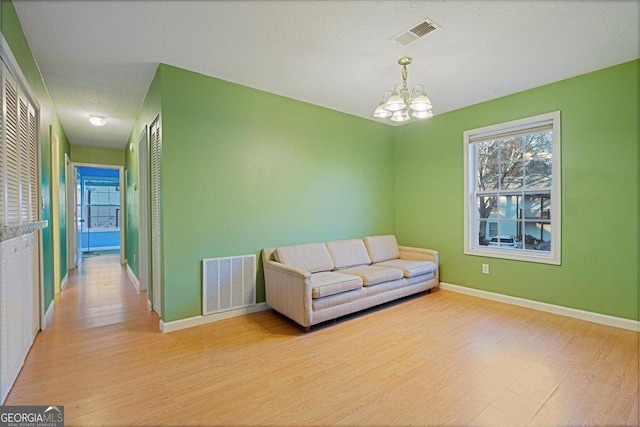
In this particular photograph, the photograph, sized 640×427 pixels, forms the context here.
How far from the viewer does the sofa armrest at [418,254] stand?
14.0 ft

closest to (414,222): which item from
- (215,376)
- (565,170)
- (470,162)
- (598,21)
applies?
(470,162)

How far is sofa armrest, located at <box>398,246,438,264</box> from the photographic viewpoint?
4281mm

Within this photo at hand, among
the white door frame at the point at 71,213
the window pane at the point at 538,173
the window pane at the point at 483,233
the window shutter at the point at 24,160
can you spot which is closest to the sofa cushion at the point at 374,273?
the window pane at the point at 483,233

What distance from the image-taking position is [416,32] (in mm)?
2447

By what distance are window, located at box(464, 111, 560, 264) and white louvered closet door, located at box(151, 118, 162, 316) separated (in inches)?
150

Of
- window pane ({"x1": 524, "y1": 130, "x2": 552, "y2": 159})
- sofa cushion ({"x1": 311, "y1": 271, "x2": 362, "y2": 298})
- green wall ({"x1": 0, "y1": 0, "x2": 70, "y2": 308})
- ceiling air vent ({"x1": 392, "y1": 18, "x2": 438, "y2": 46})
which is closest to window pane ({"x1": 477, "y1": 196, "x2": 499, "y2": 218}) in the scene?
window pane ({"x1": 524, "y1": 130, "x2": 552, "y2": 159})

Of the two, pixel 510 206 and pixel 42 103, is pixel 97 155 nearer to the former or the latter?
pixel 42 103

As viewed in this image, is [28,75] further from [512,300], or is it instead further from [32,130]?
[512,300]

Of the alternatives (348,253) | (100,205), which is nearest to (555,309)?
(348,253)

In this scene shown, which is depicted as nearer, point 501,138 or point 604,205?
point 604,205

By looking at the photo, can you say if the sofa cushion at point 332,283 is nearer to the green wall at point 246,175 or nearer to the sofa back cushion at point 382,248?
the green wall at point 246,175

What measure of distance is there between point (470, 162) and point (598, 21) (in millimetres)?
2047

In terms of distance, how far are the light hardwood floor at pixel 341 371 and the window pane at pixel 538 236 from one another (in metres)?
0.78

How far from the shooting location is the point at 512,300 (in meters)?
3.78
